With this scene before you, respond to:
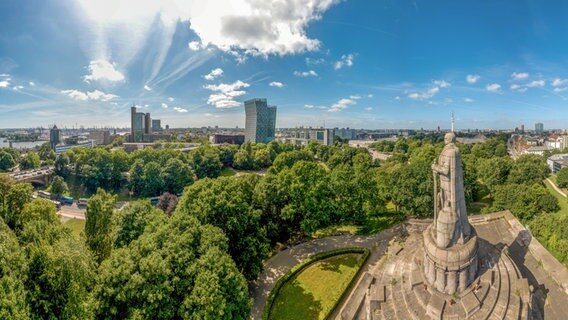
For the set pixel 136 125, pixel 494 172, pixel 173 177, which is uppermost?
pixel 136 125

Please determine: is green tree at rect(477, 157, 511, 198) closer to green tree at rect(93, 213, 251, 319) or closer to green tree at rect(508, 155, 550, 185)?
green tree at rect(508, 155, 550, 185)

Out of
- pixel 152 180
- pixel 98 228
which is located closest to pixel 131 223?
pixel 98 228

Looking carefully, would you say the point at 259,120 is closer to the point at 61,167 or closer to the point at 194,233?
the point at 61,167

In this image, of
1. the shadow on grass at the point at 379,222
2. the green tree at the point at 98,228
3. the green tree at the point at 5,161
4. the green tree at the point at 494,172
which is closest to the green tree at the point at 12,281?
the green tree at the point at 98,228

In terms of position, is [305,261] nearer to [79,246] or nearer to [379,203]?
[379,203]

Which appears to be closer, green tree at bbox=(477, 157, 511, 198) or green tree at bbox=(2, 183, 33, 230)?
green tree at bbox=(2, 183, 33, 230)

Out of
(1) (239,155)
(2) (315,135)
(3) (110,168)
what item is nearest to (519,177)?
(1) (239,155)

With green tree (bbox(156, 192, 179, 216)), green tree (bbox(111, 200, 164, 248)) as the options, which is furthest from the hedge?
green tree (bbox(156, 192, 179, 216))
